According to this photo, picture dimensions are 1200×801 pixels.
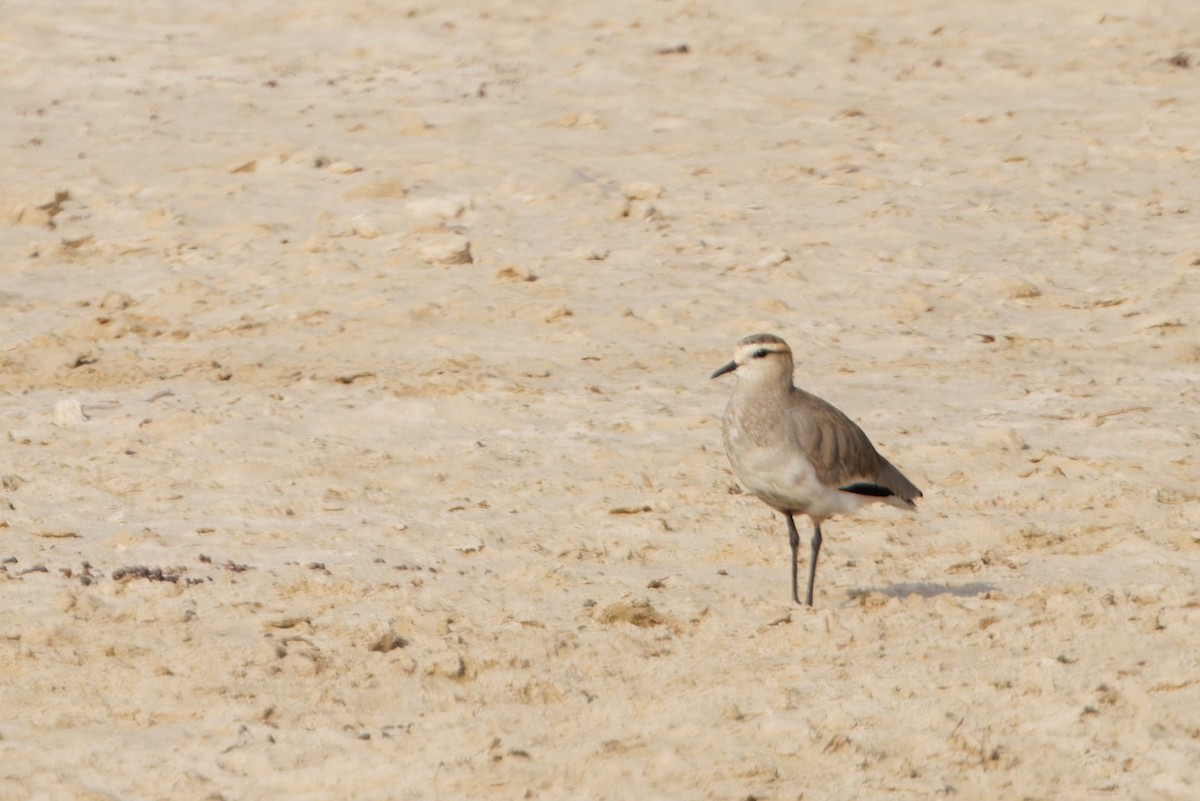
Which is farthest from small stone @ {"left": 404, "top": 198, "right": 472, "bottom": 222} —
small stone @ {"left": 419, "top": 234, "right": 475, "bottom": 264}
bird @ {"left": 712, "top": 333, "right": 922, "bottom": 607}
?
bird @ {"left": 712, "top": 333, "right": 922, "bottom": 607}

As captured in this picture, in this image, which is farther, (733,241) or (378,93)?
(378,93)

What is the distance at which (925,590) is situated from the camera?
7.10 metres

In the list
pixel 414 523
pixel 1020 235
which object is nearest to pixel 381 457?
pixel 414 523

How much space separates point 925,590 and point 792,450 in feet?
2.86

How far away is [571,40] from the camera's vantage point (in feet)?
51.2

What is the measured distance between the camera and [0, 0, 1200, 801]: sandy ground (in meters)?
5.63

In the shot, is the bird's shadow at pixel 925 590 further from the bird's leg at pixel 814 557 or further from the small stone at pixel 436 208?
the small stone at pixel 436 208

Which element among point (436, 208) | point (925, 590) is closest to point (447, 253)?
point (436, 208)

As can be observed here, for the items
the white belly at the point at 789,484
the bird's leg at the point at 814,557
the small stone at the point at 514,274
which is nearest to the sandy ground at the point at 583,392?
the small stone at the point at 514,274

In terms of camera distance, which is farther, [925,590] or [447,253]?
[447,253]

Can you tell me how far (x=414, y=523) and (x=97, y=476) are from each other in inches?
61.9

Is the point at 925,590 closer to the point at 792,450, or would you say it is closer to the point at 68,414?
the point at 792,450

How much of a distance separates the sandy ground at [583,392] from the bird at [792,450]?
1.34 ft

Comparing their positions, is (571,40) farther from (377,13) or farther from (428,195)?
(428,195)
